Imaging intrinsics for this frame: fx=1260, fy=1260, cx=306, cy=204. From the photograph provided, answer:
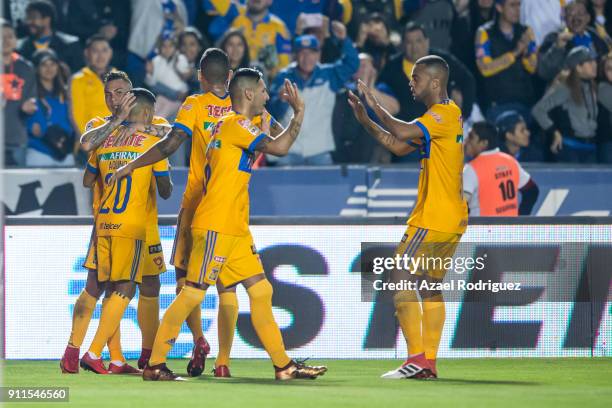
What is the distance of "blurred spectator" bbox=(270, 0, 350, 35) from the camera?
50.3 ft

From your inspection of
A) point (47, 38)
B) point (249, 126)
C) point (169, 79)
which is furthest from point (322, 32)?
point (249, 126)

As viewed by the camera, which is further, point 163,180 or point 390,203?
point 390,203

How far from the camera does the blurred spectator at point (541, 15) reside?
51.0 feet

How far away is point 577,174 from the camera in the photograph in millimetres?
14078

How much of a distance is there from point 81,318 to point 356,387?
2395 millimetres

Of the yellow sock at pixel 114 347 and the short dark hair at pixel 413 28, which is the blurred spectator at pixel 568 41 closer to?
the short dark hair at pixel 413 28

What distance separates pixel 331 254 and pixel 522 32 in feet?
19.2

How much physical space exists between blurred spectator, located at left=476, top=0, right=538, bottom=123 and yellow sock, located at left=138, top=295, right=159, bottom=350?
674 cm

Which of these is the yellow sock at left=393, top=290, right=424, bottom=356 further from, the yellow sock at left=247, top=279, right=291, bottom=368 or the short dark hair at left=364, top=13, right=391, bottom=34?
the short dark hair at left=364, top=13, right=391, bottom=34

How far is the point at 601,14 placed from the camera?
15.9 meters

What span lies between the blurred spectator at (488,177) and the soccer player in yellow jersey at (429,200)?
2.64 metres

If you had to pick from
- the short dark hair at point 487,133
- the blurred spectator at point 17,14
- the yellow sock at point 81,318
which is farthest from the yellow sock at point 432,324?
the blurred spectator at point 17,14

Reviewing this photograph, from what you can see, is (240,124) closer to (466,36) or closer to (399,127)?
(399,127)

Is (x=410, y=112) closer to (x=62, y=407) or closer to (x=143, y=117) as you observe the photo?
(x=143, y=117)
